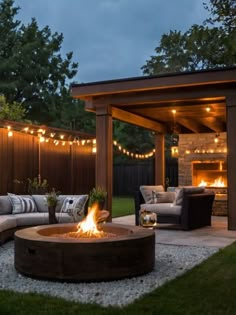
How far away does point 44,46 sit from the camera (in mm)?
20047

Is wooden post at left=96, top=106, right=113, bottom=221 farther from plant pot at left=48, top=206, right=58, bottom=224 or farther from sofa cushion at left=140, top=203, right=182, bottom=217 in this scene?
plant pot at left=48, top=206, right=58, bottom=224

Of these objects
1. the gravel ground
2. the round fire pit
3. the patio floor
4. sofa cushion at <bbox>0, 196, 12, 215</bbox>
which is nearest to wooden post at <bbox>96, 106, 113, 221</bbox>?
the patio floor

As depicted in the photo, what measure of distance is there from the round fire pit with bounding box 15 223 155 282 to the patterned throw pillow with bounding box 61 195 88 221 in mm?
2731

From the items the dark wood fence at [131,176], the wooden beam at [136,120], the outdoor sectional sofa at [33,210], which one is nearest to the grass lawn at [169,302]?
the outdoor sectional sofa at [33,210]

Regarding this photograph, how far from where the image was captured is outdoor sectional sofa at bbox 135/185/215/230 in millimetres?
7781

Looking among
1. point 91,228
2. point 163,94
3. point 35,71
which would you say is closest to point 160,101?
point 163,94

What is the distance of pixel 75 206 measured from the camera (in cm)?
729

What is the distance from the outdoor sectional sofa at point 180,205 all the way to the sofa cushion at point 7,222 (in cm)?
223

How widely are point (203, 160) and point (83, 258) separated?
8.16m

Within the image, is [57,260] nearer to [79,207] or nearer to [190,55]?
[79,207]

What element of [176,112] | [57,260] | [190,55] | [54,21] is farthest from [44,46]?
[57,260]

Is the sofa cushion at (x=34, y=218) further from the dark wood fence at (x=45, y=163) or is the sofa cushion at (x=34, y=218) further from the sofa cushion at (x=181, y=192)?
the dark wood fence at (x=45, y=163)

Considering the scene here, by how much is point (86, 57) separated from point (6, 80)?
50.9 ft

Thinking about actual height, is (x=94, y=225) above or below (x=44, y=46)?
below
